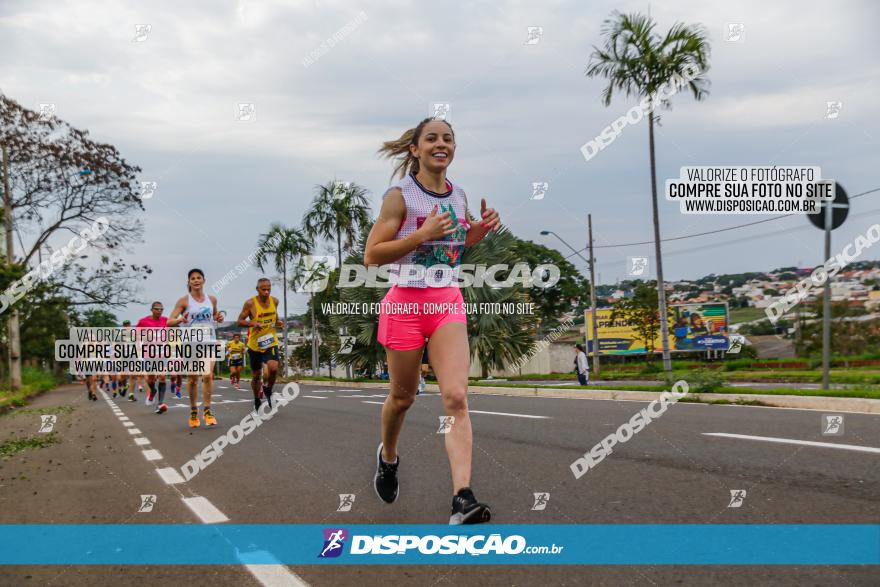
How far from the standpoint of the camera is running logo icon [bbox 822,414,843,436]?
7.11 meters

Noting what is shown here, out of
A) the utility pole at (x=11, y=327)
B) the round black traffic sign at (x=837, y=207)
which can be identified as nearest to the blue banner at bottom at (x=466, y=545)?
the round black traffic sign at (x=837, y=207)

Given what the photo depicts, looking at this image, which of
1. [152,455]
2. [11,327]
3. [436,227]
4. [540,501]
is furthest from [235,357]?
[436,227]

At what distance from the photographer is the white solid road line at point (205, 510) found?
14.7 ft

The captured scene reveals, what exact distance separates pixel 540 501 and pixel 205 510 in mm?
2026

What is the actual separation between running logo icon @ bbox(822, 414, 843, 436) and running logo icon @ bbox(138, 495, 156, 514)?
565cm

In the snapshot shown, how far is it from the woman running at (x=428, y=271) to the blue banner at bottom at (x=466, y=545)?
1.42ft

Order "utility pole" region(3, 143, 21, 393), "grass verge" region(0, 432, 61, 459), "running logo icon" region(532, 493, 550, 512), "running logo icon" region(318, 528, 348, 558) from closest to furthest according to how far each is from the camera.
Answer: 1. "running logo icon" region(318, 528, 348, 558)
2. "running logo icon" region(532, 493, 550, 512)
3. "grass verge" region(0, 432, 61, 459)
4. "utility pole" region(3, 143, 21, 393)

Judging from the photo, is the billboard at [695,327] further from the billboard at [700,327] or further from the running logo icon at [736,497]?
the running logo icon at [736,497]

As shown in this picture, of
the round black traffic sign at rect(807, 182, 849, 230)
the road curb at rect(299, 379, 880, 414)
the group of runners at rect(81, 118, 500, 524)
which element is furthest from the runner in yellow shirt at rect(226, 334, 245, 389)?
the group of runners at rect(81, 118, 500, 524)

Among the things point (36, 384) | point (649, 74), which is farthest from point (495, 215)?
point (36, 384)

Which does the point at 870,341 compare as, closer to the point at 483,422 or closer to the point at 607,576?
the point at 483,422

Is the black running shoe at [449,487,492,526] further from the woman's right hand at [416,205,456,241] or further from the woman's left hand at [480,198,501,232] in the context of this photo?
the woman's left hand at [480,198,501,232]

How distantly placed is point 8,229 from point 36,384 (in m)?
17.1

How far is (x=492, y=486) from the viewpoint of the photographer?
5.11m
